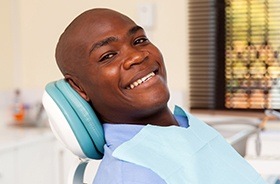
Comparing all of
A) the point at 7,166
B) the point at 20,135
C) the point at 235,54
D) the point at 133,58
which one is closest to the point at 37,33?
the point at 20,135

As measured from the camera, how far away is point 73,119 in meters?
1.02

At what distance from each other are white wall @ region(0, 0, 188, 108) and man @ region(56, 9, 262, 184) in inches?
63.6

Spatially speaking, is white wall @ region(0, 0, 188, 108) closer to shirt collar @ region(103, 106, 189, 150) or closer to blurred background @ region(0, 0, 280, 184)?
blurred background @ region(0, 0, 280, 184)

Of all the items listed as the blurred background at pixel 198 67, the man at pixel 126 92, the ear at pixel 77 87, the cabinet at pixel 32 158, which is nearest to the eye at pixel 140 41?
the man at pixel 126 92

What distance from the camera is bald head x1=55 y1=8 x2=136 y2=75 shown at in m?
0.98

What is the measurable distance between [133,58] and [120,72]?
4 cm

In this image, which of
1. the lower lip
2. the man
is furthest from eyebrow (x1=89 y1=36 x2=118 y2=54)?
the lower lip

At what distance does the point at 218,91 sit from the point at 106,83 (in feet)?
5.57

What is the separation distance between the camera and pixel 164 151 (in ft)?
3.17

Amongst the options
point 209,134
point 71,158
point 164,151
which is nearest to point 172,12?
point 71,158

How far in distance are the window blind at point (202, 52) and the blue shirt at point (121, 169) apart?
1635 mm

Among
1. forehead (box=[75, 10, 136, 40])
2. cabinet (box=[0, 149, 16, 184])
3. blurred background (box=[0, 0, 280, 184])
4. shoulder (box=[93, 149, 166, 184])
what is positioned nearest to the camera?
shoulder (box=[93, 149, 166, 184])

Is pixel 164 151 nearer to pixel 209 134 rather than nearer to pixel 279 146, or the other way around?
pixel 209 134

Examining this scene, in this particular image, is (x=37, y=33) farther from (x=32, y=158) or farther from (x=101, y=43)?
(x=101, y=43)
